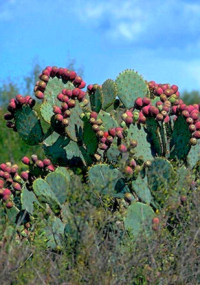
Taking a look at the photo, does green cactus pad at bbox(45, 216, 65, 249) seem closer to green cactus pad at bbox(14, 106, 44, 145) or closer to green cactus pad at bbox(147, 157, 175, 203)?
green cactus pad at bbox(147, 157, 175, 203)

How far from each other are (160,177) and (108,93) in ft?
4.67

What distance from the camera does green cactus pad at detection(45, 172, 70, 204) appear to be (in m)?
6.12

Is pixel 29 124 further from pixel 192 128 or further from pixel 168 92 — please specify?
pixel 192 128

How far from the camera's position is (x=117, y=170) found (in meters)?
6.11

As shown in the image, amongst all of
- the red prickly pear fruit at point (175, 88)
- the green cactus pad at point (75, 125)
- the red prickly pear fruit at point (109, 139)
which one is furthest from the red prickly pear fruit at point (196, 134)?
the green cactus pad at point (75, 125)

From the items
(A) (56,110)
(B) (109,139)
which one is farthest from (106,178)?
(A) (56,110)

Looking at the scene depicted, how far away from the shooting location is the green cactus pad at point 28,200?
6325mm

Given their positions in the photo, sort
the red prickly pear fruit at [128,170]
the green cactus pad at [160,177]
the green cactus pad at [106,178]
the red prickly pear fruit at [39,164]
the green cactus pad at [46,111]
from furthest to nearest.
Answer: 1. the red prickly pear fruit at [39,164]
2. the green cactus pad at [46,111]
3. the green cactus pad at [106,178]
4. the red prickly pear fruit at [128,170]
5. the green cactus pad at [160,177]

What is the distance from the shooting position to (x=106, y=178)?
597cm

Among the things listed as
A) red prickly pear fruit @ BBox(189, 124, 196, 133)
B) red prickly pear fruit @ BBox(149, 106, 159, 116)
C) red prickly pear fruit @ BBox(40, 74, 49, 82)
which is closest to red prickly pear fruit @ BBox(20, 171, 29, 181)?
red prickly pear fruit @ BBox(40, 74, 49, 82)

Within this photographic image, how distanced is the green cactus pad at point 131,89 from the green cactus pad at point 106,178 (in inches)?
35.1

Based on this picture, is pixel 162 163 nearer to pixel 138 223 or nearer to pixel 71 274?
pixel 138 223

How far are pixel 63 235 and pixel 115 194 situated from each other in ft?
2.08

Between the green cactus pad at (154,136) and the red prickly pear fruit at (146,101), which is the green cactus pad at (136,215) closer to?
the green cactus pad at (154,136)
